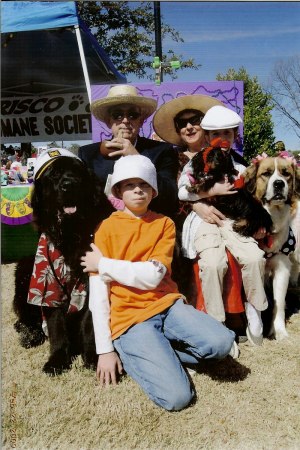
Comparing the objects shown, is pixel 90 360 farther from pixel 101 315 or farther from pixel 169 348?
pixel 169 348

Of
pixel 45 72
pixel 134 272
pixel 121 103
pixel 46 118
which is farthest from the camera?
pixel 46 118

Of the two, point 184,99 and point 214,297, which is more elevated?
point 184,99

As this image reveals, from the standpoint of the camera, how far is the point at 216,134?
2.72 m

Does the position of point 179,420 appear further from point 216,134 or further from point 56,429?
point 216,134

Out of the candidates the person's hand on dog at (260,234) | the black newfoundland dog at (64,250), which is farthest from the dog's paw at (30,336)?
the person's hand on dog at (260,234)

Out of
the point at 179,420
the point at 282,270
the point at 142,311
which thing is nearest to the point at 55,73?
the point at 142,311

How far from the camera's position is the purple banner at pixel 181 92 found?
8.60ft

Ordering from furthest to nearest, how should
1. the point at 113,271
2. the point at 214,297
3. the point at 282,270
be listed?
1. the point at 282,270
2. the point at 214,297
3. the point at 113,271

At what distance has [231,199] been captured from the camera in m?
2.73

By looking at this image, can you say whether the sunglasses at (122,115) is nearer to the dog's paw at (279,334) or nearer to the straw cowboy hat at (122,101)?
the straw cowboy hat at (122,101)

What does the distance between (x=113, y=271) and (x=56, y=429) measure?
792 mm

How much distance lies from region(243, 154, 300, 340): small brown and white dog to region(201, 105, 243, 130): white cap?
1.03 ft

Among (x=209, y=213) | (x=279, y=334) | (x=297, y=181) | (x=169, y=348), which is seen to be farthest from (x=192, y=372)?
(x=297, y=181)

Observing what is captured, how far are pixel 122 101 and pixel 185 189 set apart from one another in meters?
0.67
